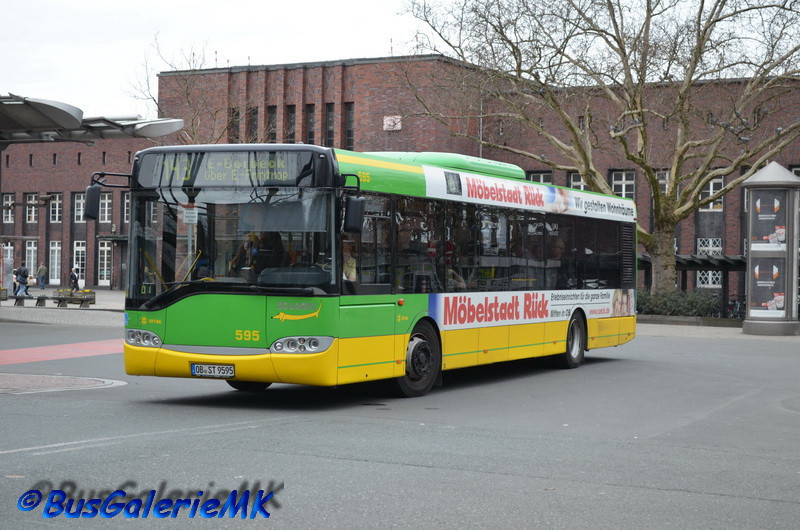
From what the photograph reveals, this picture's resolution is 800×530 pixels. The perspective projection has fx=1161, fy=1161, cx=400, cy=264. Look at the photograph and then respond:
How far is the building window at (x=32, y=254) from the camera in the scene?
73312mm

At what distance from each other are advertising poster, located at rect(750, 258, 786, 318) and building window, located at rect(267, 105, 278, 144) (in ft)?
108

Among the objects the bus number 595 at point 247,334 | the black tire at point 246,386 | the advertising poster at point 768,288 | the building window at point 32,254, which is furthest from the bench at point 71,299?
the building window at point 32,254

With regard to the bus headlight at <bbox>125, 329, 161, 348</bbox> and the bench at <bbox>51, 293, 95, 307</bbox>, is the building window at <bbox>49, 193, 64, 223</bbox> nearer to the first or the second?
the bench at <bbox>51, 293, 95, 307</bbox>

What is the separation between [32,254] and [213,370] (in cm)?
6488

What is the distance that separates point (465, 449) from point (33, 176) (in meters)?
68.9

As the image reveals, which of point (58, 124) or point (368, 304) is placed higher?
point (58, 124)

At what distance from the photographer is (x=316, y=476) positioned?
26.3 ft

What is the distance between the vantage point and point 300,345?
12109 millimetres

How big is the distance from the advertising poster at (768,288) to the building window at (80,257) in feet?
160

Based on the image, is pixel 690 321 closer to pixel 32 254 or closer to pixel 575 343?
pixel 575 343

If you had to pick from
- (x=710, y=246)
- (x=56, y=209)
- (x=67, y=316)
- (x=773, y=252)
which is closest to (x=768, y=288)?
(x=773, y=252)

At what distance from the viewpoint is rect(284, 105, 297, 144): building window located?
60100 millimetres

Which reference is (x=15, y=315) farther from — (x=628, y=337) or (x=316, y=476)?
(x=316, y=476)

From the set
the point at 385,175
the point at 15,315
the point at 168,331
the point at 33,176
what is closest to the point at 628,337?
the point at 385,175
